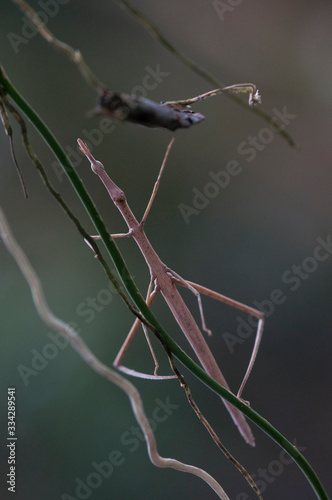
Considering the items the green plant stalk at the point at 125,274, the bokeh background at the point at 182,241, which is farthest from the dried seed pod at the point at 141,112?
the bokeh background at the point at 182,241

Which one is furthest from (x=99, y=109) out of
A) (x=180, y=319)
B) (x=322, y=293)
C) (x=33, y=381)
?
(x=322, y=293)

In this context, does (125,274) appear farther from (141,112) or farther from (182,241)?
(182,241)

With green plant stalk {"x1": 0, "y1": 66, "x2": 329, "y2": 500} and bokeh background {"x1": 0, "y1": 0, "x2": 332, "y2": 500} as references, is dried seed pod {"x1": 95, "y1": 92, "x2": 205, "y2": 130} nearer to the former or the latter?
green plant stalk {"x1": 0, "y1": 66, "x2": 329, "y2": 500}

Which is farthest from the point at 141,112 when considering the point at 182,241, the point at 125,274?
the point at 182,241

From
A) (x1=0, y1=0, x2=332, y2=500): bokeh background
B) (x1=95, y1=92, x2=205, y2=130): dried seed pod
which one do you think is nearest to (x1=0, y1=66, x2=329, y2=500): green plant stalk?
(x1=95, y1=92, x2=205, y2=130): dried seed pod

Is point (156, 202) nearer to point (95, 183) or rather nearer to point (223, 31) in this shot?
point (95, 183)
